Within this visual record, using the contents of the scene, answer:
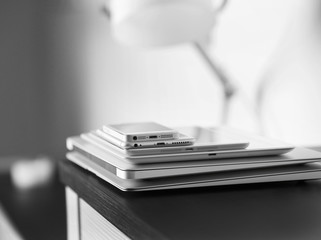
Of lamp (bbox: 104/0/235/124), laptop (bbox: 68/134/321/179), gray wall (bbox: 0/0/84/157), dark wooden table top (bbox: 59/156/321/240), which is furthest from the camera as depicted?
gray wall (bbox: 0/0/84/157)

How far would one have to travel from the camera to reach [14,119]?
2449 millimetres

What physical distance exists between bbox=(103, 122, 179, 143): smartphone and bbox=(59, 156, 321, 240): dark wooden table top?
67 mm

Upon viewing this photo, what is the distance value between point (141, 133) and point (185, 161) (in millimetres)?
66

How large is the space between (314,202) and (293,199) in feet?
0.08

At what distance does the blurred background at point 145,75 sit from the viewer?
146 centimetres

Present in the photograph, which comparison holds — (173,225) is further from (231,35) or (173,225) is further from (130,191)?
(231,35)

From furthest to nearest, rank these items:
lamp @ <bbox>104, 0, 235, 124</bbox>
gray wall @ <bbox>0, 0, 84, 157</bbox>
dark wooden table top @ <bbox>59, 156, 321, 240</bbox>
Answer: gray wall @ <bbox>0, 0, 84, 157</bbox>
lamp @ <bbox>104, 0, 235, 124</bbox>
dark wooden table top @ <bbox>59, 156, 321, 240</bbox>

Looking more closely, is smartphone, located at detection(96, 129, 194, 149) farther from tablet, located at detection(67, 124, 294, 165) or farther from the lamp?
the lamp

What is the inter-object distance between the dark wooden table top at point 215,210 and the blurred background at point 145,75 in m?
0.64

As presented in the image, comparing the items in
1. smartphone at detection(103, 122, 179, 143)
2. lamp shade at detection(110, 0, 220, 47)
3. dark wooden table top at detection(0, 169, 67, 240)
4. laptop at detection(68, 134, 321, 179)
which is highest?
lamp shade at detection(110, 0, 220, 47)

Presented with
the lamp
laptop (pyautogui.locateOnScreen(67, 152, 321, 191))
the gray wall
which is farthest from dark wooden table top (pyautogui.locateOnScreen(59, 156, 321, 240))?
the gray wall

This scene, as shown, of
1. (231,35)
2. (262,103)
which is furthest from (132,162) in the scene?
(231,35)

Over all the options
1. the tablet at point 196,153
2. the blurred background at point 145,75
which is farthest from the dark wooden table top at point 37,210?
the tablet at point 196,153

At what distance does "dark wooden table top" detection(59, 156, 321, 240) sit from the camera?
24.5 inches
